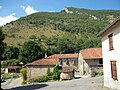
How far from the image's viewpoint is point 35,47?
78125 millimetres

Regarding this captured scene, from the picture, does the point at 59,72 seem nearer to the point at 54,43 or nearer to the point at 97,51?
the point at 97,51

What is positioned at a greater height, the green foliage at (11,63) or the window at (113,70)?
the green foliage at (11,63)

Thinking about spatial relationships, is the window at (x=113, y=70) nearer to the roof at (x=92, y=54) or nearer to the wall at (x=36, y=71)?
the roof at (x=92, y=54)

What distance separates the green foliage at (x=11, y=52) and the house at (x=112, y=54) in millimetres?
66142

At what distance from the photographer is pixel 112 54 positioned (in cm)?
2089

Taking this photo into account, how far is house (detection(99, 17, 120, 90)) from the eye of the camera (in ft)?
62.5

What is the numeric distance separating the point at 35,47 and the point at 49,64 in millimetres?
32475

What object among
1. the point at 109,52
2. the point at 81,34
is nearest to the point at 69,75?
the point at 109,52

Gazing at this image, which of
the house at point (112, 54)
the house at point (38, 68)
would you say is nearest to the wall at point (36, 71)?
the house at point (38, 68)

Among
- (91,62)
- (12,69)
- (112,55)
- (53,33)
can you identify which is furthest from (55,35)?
(112,55)

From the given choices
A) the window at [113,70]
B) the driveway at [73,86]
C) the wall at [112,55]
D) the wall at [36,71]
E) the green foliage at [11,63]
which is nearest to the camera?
the wall at [112,55]

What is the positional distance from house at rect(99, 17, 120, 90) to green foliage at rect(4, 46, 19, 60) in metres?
66.1

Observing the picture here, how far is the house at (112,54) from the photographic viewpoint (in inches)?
750

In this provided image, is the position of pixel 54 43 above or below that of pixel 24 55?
above
